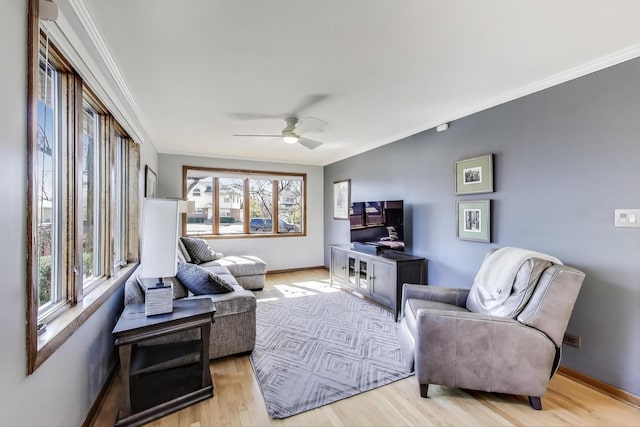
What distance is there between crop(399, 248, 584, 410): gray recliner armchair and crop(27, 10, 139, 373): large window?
6.89 ft

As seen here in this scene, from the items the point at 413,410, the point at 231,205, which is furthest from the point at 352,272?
the point at 231,205

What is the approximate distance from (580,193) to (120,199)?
13.7 ft

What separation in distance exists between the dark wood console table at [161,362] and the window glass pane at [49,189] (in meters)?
0.44

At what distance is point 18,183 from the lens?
1086 mm

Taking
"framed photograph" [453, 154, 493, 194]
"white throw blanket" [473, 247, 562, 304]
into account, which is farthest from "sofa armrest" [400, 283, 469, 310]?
"framed photograph" [453, 154, 493, 194]

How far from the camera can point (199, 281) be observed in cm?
253

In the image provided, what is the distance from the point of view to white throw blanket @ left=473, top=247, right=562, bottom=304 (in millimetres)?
2105

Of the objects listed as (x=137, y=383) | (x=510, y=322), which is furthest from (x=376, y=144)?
(x=137, y=383)

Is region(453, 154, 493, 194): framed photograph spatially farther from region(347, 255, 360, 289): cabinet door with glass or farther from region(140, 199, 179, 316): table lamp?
region(140, 199, 179, 316): table lamp

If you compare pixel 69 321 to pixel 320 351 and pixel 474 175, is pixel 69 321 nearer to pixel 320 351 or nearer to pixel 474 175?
pixel 320 351

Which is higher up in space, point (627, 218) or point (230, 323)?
point (627, 218)

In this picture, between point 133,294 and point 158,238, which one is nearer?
point 158,238

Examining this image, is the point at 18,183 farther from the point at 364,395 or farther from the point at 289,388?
the point at 364,395

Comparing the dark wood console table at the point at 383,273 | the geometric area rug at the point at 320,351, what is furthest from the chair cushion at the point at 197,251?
the dark wood console table at the point at 383,273
